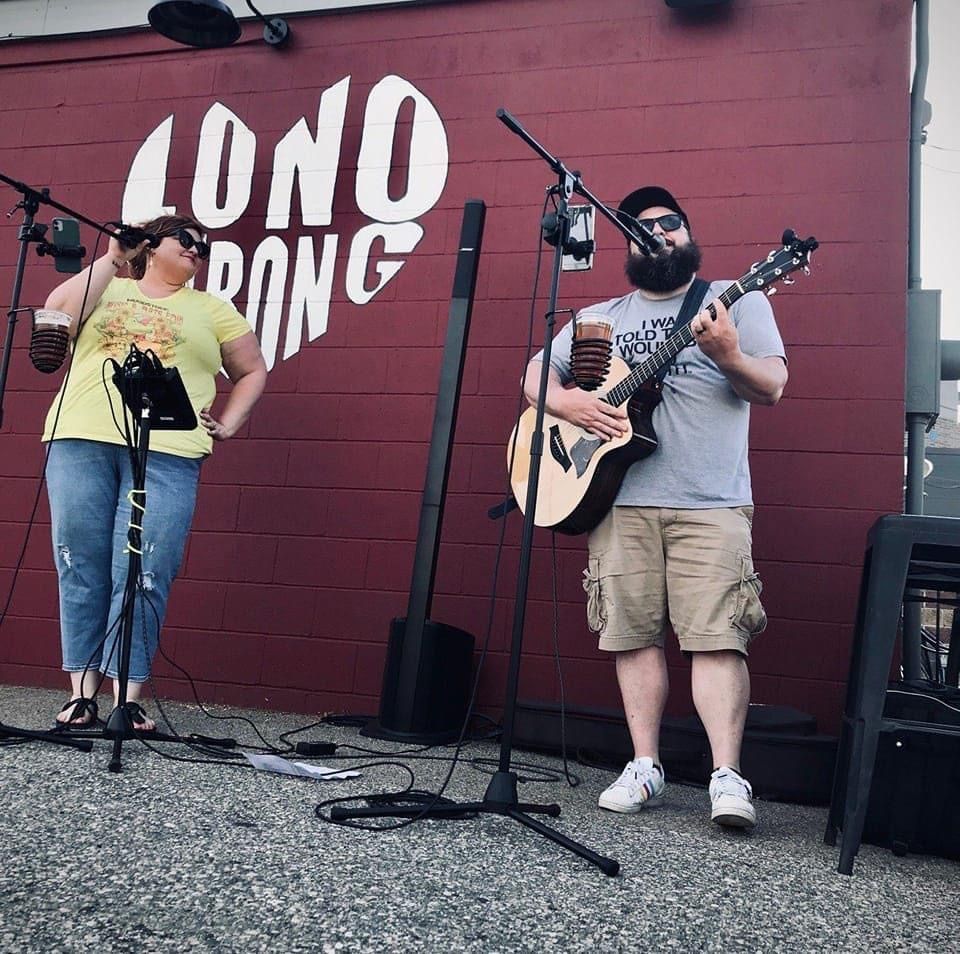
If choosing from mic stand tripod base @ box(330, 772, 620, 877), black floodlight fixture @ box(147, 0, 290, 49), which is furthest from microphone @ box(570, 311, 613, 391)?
black floodlight fixture @ box(147, 0, 290, 49)

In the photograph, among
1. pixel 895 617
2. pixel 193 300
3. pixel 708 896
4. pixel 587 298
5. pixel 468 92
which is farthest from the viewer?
pixel 468 92

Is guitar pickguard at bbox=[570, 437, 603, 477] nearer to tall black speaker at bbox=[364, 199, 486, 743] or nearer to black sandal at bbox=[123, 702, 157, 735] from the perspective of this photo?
tall black speaker at bbox=[364, 199, 486, 743]

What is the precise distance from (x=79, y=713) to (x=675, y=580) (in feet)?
6.11

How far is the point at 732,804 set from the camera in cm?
228

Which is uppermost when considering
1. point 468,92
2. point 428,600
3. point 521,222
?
point 468,92

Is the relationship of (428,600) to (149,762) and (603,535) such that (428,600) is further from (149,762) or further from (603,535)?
(149,762)

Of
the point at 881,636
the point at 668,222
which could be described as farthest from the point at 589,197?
the point at 881,636

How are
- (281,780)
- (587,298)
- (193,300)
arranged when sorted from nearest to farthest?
(281,780), (193,300), (587,298)

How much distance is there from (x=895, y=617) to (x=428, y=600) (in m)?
1.71

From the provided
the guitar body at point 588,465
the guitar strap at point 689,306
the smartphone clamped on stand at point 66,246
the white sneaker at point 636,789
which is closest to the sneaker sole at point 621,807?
the white sneaker at point 636,789

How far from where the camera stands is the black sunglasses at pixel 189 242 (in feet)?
10.2

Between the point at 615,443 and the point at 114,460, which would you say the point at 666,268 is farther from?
the point at 114,460

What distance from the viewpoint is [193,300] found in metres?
3.26

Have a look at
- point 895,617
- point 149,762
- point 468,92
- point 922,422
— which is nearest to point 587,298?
point 468,92
